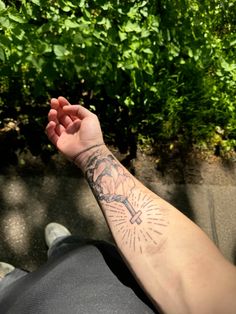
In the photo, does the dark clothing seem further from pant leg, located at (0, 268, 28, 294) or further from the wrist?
the wrist

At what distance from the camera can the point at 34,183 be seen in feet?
8.89

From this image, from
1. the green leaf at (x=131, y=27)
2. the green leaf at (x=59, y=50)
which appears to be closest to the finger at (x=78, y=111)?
the green leaf at (x=59, y=50)

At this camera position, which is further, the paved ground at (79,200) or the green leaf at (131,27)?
the paved ground at (79,200)

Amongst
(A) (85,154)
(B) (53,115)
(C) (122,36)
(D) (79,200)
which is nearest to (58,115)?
(B) (53,115)

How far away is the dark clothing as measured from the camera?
58.2 inches

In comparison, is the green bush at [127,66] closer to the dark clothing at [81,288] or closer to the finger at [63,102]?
the finger at [63,102]

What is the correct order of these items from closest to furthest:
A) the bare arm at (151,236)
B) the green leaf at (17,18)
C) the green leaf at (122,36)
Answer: the bare arm at (151,236) < the green leaf at (17,18) < the green leaf at (122,36)

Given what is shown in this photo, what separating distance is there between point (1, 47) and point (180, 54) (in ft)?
3.76

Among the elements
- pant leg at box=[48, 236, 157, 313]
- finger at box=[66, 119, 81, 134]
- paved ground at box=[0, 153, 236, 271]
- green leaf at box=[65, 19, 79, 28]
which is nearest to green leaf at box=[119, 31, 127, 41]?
green leaf at box=[65, 19, 79, 28]

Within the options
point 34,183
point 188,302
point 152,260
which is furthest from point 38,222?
point 188,302

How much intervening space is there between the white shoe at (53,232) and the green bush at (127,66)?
526 mm

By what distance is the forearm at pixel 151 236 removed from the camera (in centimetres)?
146

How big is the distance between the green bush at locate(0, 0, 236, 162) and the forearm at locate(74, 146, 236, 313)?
603 millimetres

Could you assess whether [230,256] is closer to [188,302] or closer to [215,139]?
[215,139]
